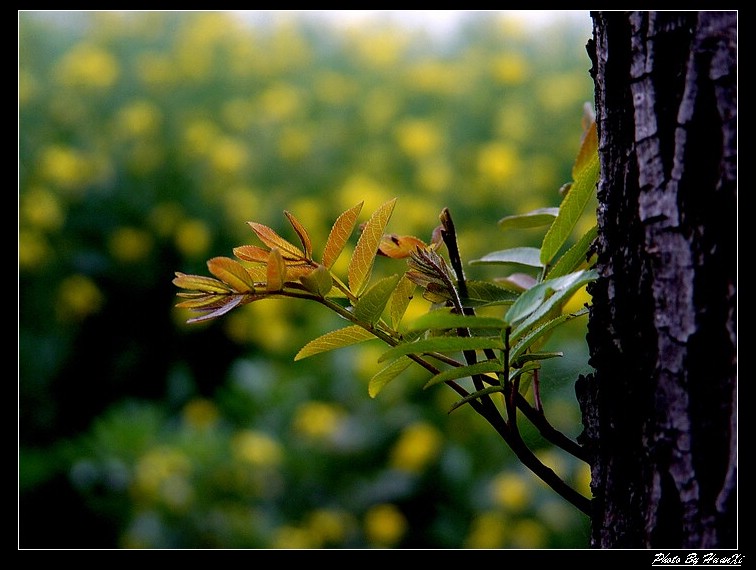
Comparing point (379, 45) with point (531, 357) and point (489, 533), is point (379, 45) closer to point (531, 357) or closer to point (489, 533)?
point (489, 533)

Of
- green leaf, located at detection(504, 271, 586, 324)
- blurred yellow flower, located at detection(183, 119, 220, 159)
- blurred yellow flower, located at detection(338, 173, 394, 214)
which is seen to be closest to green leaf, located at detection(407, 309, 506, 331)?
green leaf, located at detection(504, 271, 586, 324)

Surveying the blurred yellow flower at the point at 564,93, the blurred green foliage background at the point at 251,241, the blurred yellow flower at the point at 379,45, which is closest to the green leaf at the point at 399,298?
the blurred green foliage background at the point at 251,241

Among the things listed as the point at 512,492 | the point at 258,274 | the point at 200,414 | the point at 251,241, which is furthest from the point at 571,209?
the point at 251,241

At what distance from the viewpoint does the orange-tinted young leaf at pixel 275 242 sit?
637 millimetres

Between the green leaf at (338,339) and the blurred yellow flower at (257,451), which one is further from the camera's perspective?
the blurred yellow flower at (257,451)

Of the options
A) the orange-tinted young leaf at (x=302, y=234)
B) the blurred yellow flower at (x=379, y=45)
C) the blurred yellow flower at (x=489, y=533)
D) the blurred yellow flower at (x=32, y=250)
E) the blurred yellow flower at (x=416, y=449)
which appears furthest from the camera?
the blurred yellow flower at (x=379, y=45)

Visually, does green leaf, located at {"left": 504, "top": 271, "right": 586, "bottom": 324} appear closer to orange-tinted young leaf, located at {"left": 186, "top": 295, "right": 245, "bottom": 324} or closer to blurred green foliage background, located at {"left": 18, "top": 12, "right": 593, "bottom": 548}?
orange-tinted young leaf, located at {"left": 186, "top": 295, "right": 245, "bottom": 324}

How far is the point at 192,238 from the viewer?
268 cm

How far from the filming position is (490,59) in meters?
3.20

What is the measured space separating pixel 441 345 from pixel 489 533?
1614mm

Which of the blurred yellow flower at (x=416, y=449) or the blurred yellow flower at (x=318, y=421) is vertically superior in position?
the blurred yellow flower at (x=318, y=421)

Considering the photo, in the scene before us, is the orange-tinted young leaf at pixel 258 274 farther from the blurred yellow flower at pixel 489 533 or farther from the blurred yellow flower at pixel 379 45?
Answer: the blurred yellow flower at pixel 379 45
